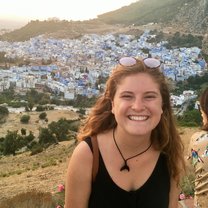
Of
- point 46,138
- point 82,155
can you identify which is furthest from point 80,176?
point 46,138

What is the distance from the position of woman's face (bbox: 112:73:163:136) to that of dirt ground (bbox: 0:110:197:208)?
2078 mm

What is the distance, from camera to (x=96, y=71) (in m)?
60.8

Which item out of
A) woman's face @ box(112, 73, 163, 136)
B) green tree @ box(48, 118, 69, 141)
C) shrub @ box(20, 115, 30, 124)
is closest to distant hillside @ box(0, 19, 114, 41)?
shrub @ box(20, 115, 30, 124)

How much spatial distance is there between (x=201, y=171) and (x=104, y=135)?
1.03m

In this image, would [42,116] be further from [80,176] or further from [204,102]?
[80,176]

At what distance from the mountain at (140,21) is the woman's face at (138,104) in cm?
7529

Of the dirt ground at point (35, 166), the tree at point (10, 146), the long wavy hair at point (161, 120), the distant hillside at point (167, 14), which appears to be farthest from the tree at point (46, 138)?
the distant hillside at point (167, 14)

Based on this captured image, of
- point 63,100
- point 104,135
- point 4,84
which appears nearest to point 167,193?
point 104,135

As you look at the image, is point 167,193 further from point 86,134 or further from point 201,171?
point 201,171

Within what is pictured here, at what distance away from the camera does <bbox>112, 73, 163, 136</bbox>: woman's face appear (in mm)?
1576

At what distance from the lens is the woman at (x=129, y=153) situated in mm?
1584

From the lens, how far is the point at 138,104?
1.58 metres

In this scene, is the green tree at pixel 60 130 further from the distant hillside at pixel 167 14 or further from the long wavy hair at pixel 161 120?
the distant hillside at pixel 167 14

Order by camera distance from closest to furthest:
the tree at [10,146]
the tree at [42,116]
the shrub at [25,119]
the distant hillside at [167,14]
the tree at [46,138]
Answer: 1. the tree at [10,146]
2. the tree at [46,138]
3. the shrub at [25,119]
4. the tree at [42,116]
5. the distant hillside at [167,14]
